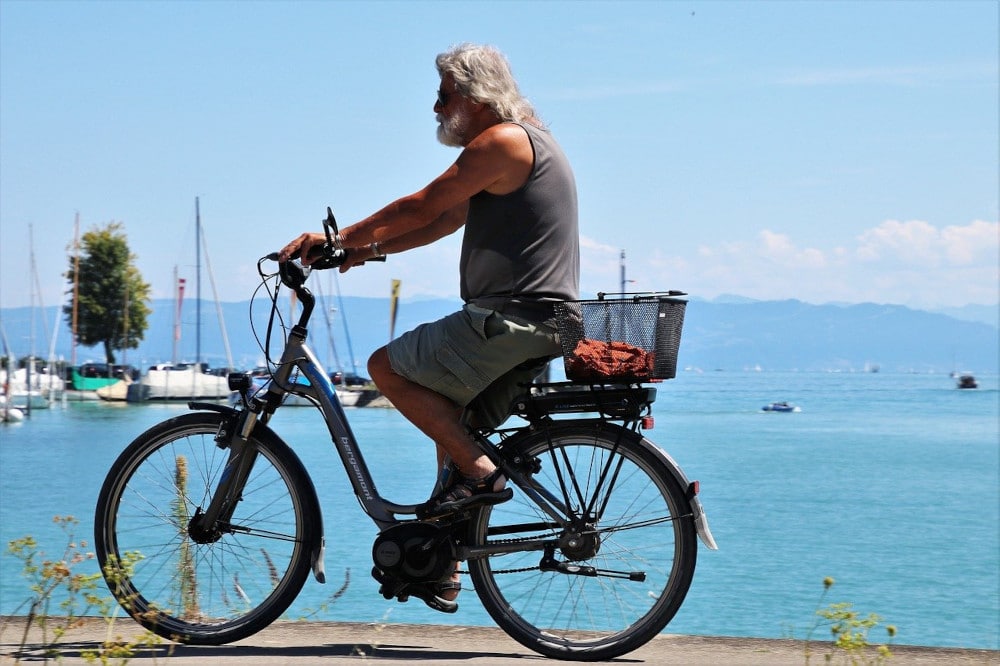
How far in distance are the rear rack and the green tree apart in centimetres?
9018

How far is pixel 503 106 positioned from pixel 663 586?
5.27 ft

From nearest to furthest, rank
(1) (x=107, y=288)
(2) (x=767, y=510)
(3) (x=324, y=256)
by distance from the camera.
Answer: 1. (3) (x=324, y=256)
2. (2) (x=767, y=510)
3. (1) (x=107, y=288)

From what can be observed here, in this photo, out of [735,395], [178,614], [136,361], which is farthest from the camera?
[735,395]

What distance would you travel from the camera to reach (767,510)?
53594 mm

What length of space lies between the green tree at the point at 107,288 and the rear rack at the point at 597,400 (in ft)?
296

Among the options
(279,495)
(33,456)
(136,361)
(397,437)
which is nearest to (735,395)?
(136,361)

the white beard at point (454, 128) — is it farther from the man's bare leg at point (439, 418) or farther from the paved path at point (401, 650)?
the paved path at point (401, 650)

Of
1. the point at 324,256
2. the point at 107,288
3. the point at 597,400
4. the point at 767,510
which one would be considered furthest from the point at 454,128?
the point at 107,288

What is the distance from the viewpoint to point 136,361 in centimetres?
10762

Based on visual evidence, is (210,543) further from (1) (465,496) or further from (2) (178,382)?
(2) (178,382)

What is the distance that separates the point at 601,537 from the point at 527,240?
38.8 inches

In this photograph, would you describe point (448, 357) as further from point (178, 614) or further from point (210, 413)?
point (178, 614)

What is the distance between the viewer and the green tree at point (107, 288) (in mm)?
90562

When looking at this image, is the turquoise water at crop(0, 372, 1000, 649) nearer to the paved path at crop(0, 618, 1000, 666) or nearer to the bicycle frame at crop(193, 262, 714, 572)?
the paved path at crop(0, 618, 1000, 666)
